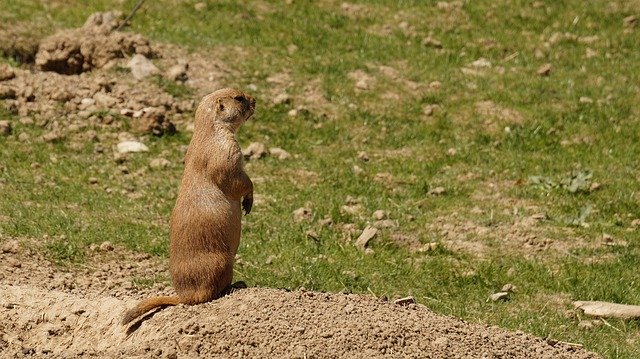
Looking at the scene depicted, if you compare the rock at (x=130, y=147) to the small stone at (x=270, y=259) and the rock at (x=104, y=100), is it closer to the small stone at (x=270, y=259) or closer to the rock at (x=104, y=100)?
the rock at (x=104, y=100)

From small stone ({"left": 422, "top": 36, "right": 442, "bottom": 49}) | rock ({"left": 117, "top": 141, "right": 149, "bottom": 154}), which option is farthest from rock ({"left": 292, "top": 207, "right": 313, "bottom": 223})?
small stone ({"left": 422, "top": 36, "right": 442, "bottom": 49})

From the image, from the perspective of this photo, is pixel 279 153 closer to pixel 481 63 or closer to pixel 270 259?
pixel 270 259

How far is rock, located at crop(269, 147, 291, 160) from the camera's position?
417 inches

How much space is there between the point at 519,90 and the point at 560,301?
186 inches

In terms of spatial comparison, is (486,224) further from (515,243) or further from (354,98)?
(354,98)

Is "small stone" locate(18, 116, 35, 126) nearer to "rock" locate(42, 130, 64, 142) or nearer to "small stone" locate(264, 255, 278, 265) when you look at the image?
"rock" locate(42, 130, 64, 142)

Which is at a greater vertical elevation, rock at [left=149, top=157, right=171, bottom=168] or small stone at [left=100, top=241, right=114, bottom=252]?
small stone at [left=100, top=241, right=114, bottom=252]

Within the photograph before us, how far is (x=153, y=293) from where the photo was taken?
7.55 m

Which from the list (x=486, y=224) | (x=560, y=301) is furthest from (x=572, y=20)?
(x=560, y=301)

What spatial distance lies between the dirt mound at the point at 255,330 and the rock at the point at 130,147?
131 inches

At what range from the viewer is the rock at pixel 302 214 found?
30.0 feet

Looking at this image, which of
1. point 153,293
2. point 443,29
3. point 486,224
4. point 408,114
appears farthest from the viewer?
point 443,29

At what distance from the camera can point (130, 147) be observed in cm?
1053

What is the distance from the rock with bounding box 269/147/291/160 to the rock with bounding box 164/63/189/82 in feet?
5.40
